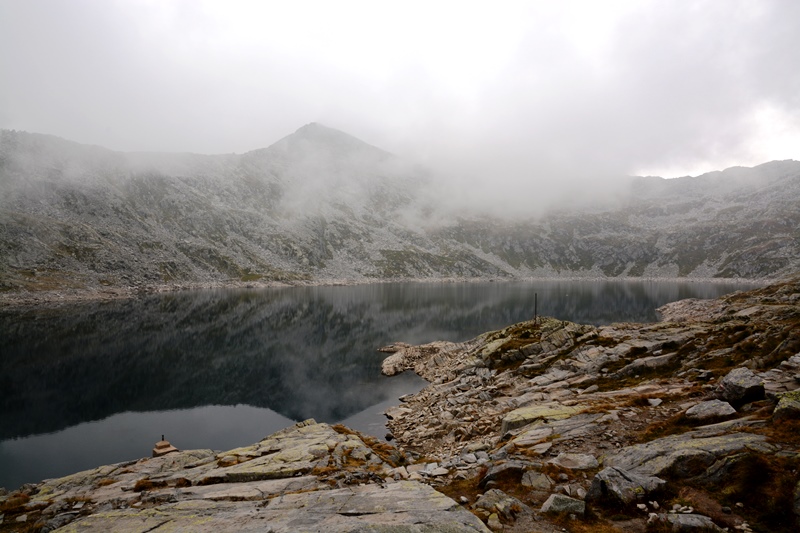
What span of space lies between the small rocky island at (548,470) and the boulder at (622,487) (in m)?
0.04

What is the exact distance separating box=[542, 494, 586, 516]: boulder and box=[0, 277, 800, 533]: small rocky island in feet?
0.12

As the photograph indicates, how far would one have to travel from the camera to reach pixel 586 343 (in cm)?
3994

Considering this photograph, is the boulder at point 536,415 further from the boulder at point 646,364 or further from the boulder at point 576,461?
the boulder at point 646,364

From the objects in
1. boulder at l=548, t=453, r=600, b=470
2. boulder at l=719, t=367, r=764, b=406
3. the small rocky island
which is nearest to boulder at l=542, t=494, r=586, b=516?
the small rocky island

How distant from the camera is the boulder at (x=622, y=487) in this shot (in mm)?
11438

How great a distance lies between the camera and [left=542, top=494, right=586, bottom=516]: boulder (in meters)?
11.5

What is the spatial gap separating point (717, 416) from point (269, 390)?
4954 centimetres

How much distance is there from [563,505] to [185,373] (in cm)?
6068

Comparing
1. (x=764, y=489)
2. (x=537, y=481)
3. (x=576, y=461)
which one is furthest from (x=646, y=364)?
(x=764, y=489)

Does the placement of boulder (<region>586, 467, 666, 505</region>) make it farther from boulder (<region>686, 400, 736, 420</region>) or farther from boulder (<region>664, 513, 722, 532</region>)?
boulder (<region>686, 400, 736, 420</region>)

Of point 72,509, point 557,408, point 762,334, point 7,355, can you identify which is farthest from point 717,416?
point 7,355

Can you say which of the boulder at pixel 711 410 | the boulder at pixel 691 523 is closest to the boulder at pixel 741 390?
the boulder at pixel 711 410

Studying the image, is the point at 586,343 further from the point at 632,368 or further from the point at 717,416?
the point at 717,416

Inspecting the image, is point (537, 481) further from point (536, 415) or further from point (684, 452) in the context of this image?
point (536, 415)
